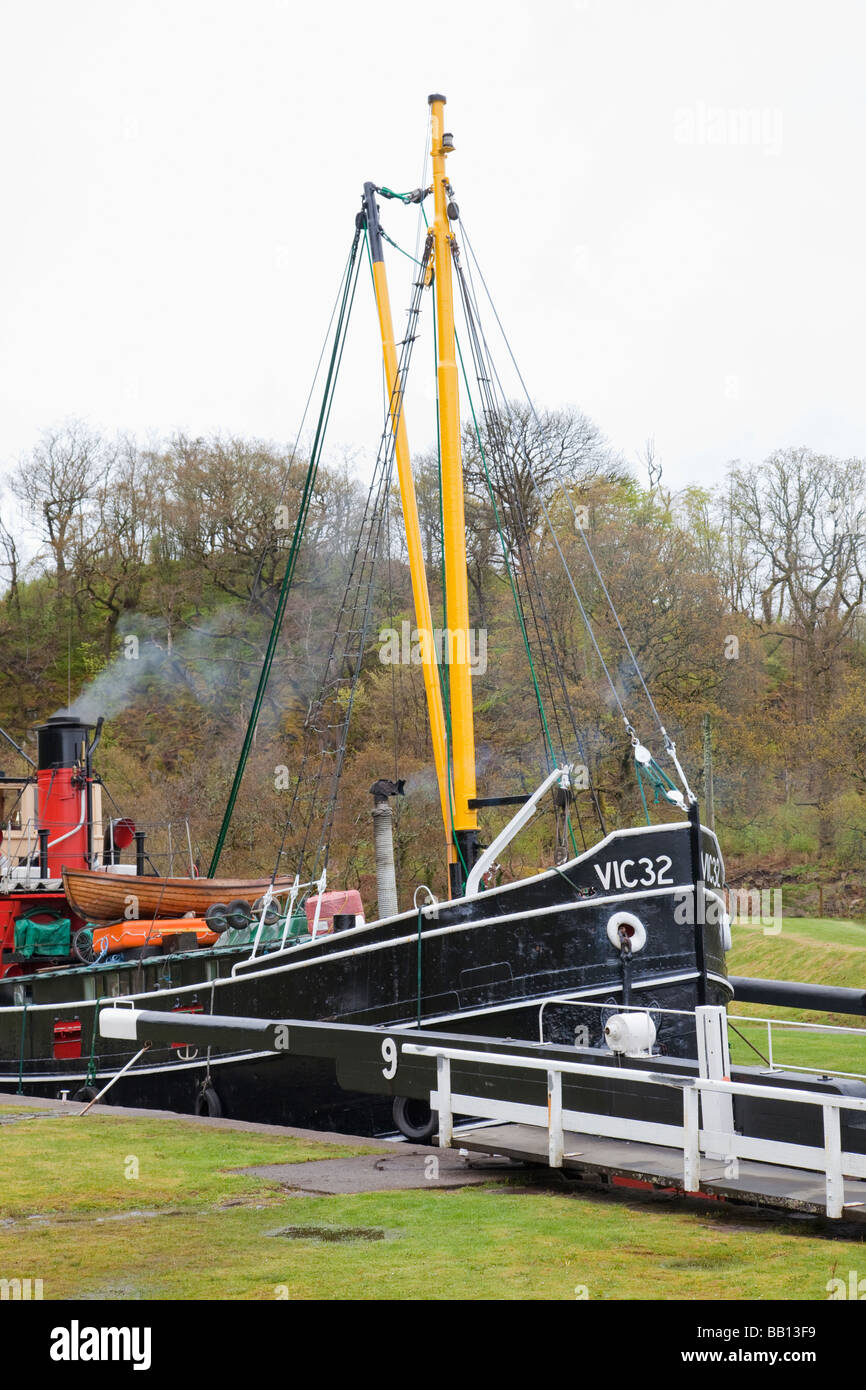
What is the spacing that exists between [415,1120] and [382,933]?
5.78 feet

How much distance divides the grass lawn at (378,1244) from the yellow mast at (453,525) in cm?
503

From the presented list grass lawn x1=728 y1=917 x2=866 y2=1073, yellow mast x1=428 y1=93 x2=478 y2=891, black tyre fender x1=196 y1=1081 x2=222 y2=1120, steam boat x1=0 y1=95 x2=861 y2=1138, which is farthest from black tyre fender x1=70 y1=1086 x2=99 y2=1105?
grass lawn x1=728 y1=917 x2=866 y2=1073

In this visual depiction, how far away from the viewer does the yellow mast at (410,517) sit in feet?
47.7

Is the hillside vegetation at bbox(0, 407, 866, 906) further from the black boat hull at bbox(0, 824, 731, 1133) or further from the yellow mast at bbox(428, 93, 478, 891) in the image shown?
the black boat hull at bbox(0, 824, 731, 1133)

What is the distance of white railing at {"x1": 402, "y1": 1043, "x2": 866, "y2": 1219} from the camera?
23.9ft

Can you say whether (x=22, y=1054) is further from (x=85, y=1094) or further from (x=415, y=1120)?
(x=415, y=1120)

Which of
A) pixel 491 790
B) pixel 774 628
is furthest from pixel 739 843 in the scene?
pixel 774 628

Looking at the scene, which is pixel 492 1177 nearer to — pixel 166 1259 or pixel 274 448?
pixel 166 1259

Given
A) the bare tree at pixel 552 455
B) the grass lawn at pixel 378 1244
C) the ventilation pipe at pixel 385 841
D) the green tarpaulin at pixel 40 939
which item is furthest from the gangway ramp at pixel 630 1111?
the bare tree at pixel 552 455

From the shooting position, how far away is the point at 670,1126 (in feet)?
26.8

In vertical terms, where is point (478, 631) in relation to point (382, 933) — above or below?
above

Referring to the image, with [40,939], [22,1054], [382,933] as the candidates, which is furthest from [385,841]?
[40,939]

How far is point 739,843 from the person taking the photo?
36594 millimetres
